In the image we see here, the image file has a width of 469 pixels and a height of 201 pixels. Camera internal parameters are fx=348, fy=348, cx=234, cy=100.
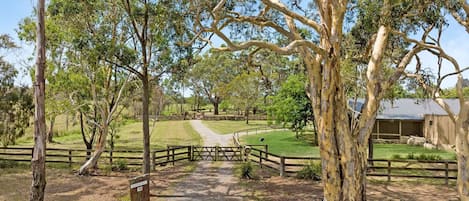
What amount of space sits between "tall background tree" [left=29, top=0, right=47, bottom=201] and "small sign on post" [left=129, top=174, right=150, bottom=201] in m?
2.44

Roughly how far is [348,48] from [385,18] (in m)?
4.28

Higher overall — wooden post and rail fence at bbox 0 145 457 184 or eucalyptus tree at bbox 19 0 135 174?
eucalyptus tree at bbox 19 0 135 174

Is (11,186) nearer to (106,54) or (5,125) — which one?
(5,125)

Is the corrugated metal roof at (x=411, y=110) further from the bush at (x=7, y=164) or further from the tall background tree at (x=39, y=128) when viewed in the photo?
the tall background tree at (x=39, y=128)

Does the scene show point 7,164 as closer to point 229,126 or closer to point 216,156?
point 216,156

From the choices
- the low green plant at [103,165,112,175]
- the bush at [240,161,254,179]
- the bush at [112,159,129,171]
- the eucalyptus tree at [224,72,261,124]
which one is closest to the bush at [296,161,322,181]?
the bush at [240,161,254,179]

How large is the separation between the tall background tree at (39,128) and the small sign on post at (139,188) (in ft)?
8.02

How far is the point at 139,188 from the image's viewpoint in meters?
6.75

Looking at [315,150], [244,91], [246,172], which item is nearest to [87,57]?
[246,172]

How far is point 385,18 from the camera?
855 cm

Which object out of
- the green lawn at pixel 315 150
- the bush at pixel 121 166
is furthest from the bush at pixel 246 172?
the green lawn at pixel 315 150

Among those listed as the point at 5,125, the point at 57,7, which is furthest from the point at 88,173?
the point at 57,7

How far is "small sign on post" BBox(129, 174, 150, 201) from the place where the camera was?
6594 mm

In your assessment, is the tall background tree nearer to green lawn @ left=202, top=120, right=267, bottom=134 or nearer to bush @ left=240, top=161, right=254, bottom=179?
bush @ left=240, top=161, right=254, bottom=179
